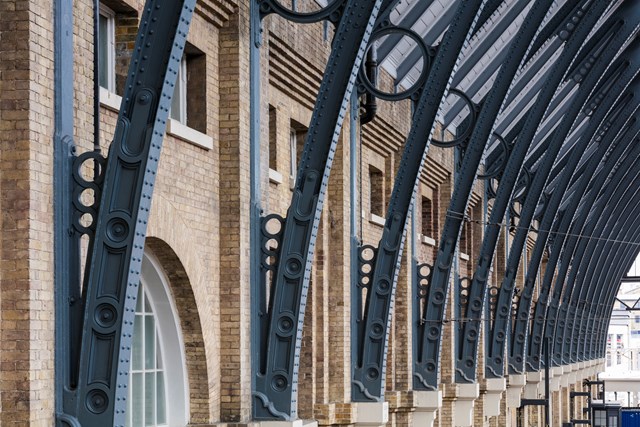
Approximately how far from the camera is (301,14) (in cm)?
1346

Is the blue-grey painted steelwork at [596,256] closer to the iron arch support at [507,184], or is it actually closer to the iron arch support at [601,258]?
the iron arch support at [601,258]

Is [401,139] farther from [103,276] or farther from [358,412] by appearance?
[103,276]


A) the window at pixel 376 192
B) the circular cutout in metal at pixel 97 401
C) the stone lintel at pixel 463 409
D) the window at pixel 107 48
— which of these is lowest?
the circular cutout in metal at pixel 97 401

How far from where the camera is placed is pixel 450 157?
26.7m

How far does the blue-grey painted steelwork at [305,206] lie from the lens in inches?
517

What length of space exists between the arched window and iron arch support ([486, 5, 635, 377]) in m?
12.2

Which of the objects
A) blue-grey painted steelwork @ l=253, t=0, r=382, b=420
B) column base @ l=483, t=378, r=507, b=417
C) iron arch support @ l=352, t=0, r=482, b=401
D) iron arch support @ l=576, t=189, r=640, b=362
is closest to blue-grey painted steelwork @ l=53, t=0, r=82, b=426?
blue-grey painted steelwork @ l=253, t=0, r=382, b=420

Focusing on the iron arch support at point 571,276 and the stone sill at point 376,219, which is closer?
the stone sill at point 376,219

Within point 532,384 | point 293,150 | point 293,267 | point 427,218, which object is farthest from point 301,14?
point 532,384

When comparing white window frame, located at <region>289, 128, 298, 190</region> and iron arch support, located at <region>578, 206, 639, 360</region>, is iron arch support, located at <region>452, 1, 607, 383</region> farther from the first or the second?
iron arch support, located at <region>578, 206, 639, 360</region>

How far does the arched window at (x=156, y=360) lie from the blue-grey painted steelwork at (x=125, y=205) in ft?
10.1

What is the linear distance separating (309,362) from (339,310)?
96 centimetres

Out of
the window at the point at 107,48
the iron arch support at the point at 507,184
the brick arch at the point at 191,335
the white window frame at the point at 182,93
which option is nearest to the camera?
the window at the point at 107,48

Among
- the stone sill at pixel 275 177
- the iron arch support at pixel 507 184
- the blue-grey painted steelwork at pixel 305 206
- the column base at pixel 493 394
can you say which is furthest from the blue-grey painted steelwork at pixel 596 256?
the blue-grey painted steelwork at pixel 305 206
